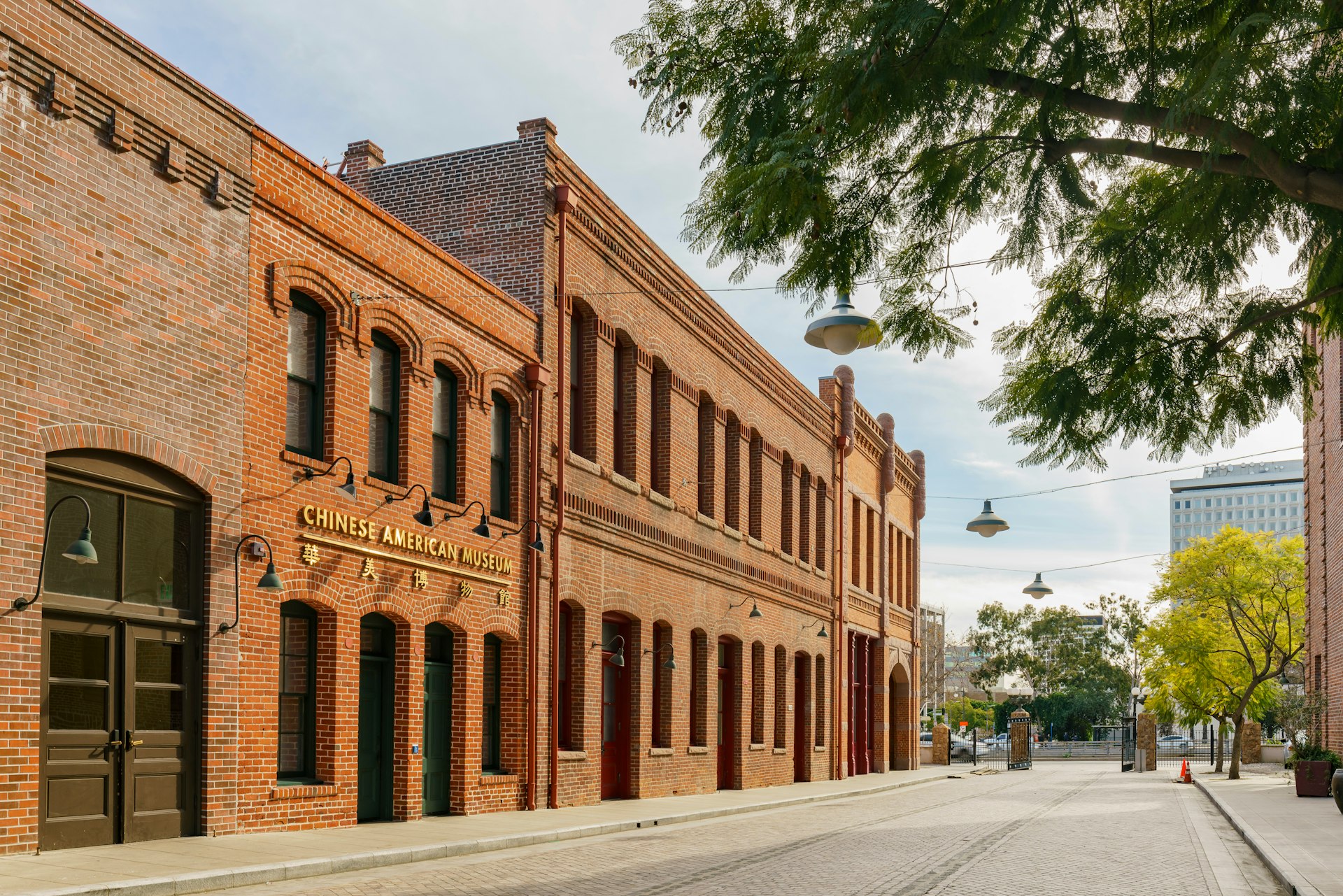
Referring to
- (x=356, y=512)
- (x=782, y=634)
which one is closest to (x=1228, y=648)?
(x=782, y=634)

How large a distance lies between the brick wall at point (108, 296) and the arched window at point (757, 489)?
17512 millimetres

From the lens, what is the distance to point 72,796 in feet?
39.2

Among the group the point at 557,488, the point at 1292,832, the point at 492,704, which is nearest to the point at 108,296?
the point at 492,704

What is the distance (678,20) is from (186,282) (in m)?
6.63

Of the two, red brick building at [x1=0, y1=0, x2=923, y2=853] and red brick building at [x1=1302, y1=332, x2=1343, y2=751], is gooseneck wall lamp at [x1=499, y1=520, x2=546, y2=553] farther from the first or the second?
red brick building at [x1=1302, y1=332, x2=1343, y2=751]

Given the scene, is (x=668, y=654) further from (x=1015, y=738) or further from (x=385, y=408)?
(x=1015, y=738)

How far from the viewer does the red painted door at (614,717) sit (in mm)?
22828

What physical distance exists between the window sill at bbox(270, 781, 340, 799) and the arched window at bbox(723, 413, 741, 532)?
14.8 meters

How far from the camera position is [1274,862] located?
1384cm

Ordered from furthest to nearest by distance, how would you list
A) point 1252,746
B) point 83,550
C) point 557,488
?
1. point 1252,746
2. point 557,488
3. point 83,550

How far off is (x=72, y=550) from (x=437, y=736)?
308 inches

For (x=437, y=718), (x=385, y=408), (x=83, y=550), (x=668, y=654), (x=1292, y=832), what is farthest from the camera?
(x=668, y=654)

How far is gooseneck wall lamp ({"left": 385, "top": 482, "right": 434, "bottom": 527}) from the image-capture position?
15.5m

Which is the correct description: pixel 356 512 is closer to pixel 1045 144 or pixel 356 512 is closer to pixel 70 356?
pixel 70 356
